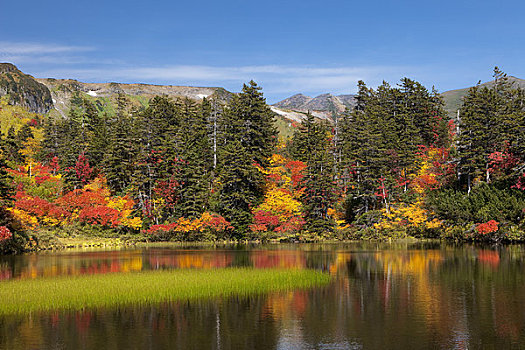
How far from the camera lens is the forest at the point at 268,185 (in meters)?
66.2

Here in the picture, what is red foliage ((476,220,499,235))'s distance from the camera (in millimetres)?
59263

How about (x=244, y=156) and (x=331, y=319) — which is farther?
(x=244, y=156)

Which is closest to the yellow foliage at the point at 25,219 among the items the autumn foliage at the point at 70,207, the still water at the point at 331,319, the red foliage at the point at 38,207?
the autumn foliage at the point at 70,207

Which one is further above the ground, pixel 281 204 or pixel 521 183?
pixel 521 183

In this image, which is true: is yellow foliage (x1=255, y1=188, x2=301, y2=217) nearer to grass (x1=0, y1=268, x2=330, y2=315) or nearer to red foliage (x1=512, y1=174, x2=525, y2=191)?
red foliage (x1=512, y1=174, x2=525, y2=191)

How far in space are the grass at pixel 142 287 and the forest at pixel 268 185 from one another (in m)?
29.2

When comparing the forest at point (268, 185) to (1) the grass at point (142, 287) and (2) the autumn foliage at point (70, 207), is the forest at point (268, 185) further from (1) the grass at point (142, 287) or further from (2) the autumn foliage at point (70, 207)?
(1) the grass at point (142, 287)

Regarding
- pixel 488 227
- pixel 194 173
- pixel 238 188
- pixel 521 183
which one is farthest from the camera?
pixel 238 188

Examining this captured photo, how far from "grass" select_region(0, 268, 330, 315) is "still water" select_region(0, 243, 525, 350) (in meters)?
1.61

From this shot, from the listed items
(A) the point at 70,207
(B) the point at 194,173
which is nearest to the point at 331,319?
(B) the point at 194,173

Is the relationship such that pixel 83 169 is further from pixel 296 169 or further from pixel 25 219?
pixel 296 169

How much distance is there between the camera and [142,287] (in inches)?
1179

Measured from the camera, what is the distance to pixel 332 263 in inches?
1781

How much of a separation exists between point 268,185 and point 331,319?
206 feet
